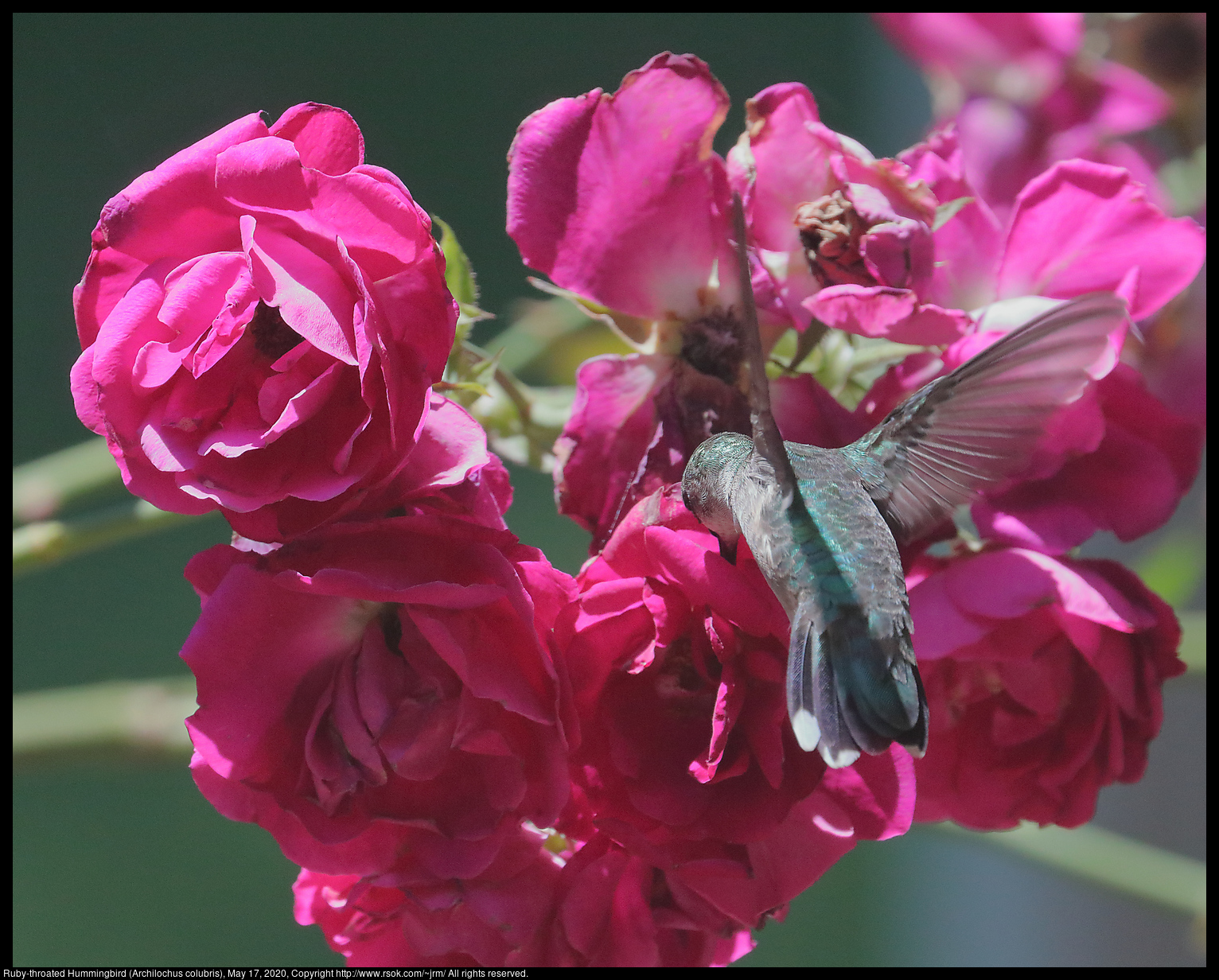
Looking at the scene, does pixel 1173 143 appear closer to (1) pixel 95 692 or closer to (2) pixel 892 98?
(1) pixel 95 692

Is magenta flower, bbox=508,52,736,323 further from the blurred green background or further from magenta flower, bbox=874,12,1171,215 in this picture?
the blurred green background

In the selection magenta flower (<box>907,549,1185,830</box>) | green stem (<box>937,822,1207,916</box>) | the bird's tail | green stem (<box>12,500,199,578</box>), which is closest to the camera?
the bird's tail

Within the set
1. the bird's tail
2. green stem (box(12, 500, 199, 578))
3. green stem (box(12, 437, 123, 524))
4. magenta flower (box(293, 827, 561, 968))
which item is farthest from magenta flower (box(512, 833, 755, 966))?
green stem (box(12, 437, 123, 524))

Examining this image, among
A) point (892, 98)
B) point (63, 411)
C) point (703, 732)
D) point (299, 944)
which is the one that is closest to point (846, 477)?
point (703, 732)

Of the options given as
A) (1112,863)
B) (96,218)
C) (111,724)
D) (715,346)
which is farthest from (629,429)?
(96,218)

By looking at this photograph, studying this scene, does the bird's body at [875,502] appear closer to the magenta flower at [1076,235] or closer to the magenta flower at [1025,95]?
the magenta flower at [1076,235]

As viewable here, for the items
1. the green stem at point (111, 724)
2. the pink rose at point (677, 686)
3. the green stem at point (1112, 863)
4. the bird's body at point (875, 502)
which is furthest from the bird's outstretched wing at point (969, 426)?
the green stem at point (111, 724)
